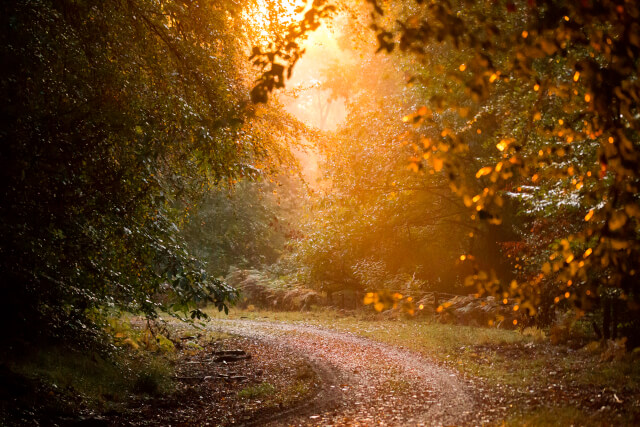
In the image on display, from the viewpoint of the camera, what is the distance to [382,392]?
1001 cm

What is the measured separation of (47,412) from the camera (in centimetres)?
738

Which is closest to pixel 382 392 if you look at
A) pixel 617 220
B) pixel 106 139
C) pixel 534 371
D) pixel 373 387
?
pixel 373 387

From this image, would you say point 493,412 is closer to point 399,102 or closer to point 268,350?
point 268,350

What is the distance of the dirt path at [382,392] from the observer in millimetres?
8250

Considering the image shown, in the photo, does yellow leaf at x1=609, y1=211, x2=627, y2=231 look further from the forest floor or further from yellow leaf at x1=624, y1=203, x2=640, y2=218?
the forest floor

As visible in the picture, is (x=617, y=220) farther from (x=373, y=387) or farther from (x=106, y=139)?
(x=373, y=387)

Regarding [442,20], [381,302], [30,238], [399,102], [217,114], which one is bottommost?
[381,302]

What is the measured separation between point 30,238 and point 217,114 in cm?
311

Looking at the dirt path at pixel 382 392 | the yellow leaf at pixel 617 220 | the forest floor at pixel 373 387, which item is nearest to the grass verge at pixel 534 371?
the forest floor at pixel 373 387

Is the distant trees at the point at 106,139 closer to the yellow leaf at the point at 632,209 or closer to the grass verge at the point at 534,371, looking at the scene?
the yellow leaf at the point at 632,209

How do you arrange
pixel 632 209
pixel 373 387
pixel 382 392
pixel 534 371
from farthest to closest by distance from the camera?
pixel 534 371 < pixel 373 387 < pixel 382 392 < pixel 632 209

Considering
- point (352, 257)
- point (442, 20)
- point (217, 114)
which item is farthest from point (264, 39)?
point (352, 257)

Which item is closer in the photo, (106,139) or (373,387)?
(106,139)

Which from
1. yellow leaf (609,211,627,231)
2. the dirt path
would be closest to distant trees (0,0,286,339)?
the dirt path
